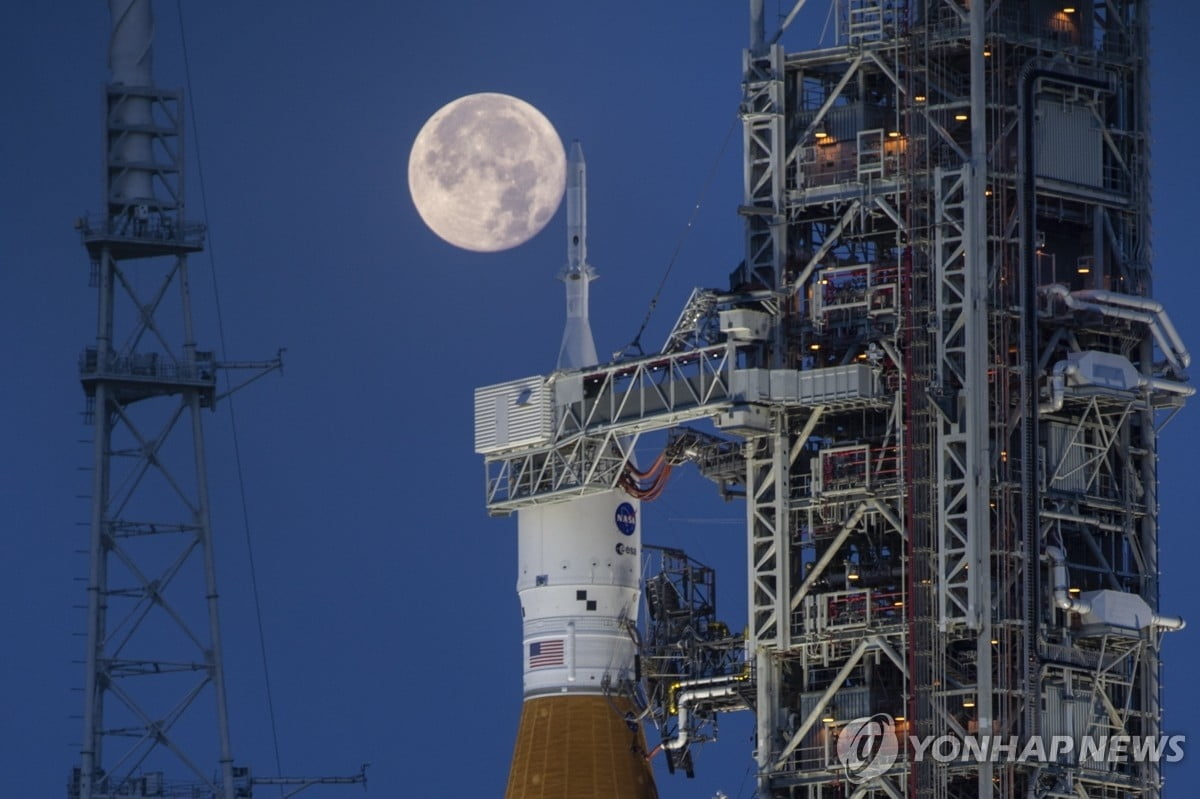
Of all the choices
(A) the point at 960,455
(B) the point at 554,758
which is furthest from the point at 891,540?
(B) the point at 554,758

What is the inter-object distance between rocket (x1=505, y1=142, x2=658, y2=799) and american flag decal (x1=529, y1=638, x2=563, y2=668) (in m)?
0.03

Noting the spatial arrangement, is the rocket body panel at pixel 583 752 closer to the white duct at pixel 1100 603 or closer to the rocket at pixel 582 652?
the rocket at pixel 582 652

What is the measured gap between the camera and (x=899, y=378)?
139 metres

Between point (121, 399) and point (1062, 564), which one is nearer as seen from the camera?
point (1062, 564)

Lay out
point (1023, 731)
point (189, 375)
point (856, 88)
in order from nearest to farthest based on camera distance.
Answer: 1. point (1023, 731)
2. point (856, 88)
3. point (189, 375)

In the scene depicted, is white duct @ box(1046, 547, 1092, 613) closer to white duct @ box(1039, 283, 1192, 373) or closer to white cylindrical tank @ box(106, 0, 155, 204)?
white duct @ box(1039, 283, 1192, 373)

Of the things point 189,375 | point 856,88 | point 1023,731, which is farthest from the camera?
point 189,375

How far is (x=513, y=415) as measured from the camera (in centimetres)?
14900

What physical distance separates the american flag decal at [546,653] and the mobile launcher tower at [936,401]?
4.45m

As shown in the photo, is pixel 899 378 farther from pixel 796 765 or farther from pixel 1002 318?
pixel 796 765

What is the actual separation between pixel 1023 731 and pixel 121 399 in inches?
1508

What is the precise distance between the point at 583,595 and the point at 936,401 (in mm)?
16504

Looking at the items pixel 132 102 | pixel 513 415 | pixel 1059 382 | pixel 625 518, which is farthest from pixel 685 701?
pixel 132 102

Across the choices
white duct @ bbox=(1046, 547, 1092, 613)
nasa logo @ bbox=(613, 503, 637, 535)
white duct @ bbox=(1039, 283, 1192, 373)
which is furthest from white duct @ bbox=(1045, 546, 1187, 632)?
nasa logo @ bbox=(613, 503, 637, 535)
